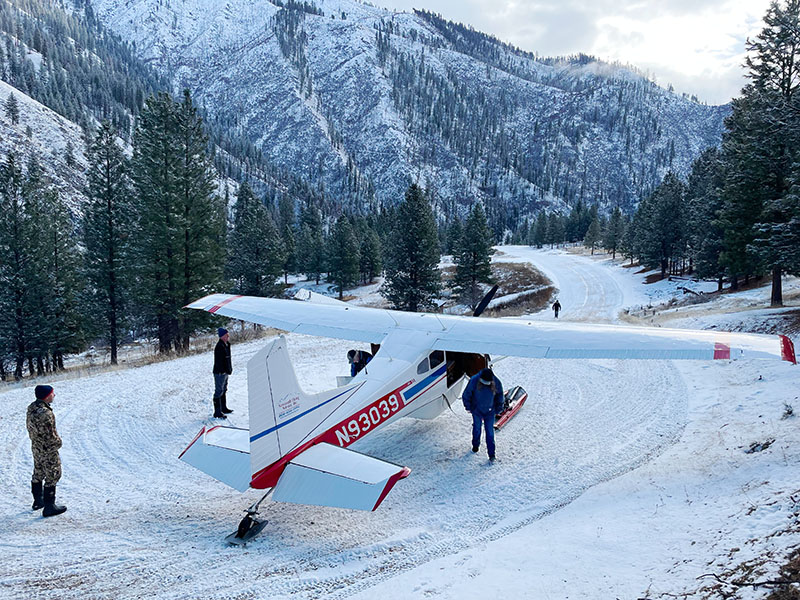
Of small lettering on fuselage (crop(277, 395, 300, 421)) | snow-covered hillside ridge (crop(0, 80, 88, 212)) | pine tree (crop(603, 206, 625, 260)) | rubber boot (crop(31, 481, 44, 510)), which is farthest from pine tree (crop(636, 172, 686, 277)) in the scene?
snow-covered hillside ridge (crop(0, 80, 88, 212))

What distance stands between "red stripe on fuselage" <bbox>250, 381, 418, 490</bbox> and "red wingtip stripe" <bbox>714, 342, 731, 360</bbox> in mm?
5320

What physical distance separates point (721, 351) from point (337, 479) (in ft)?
20.8

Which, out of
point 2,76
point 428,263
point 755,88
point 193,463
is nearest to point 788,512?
point 193,463

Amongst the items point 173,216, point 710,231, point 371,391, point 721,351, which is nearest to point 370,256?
point 710,231

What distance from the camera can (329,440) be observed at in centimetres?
744

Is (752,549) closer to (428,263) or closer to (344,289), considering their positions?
(428,263)

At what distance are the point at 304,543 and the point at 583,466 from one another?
528 cm

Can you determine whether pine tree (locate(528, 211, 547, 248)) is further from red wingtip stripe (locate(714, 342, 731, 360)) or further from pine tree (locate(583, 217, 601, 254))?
red wingtip stripe (locate(714, 342, 731, 360))

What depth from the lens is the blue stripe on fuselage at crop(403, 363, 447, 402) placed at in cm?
923

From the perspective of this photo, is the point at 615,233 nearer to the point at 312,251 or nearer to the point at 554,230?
the point at 554,230

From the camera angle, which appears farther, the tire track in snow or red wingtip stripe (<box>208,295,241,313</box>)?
red wingtip stripe (<box>208,295,241,313</box>)

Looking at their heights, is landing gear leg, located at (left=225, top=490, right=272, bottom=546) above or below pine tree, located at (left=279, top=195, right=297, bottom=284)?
below

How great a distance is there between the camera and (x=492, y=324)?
10047 mm

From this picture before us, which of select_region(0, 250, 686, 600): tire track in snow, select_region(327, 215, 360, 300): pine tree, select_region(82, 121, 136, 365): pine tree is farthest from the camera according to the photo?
select_region(327, 215, 360, 300): pine tree
